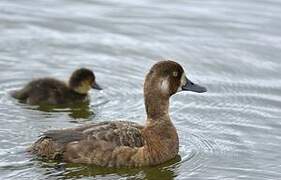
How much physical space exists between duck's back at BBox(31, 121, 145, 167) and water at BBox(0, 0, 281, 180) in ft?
0.34

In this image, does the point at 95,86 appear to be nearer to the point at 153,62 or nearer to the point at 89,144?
the point at 153,62

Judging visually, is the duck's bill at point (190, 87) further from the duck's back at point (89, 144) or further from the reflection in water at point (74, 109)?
the reflection in water at point (74, 109)

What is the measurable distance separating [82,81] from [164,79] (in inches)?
87.3

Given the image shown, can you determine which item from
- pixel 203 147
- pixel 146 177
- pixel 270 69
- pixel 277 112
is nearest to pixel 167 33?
pixel 270 69

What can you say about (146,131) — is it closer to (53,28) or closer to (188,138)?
(188,138)

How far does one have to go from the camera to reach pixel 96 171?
357 inches

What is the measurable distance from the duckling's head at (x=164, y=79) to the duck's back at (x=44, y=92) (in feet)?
6.81

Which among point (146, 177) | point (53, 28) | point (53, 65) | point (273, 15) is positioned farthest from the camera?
point (273, 15)

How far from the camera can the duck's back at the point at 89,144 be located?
908 cm

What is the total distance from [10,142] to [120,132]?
1239 millimetres

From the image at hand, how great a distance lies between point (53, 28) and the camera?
13.8 meters

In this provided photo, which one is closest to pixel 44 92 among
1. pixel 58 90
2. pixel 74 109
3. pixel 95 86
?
pixel 58 90

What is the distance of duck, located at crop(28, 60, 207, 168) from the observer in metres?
9.09

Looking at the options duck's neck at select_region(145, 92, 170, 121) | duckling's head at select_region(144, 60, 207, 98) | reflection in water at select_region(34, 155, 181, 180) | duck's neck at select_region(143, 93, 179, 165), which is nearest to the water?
reflection in water at select_region(34, 155, 181, 180)
